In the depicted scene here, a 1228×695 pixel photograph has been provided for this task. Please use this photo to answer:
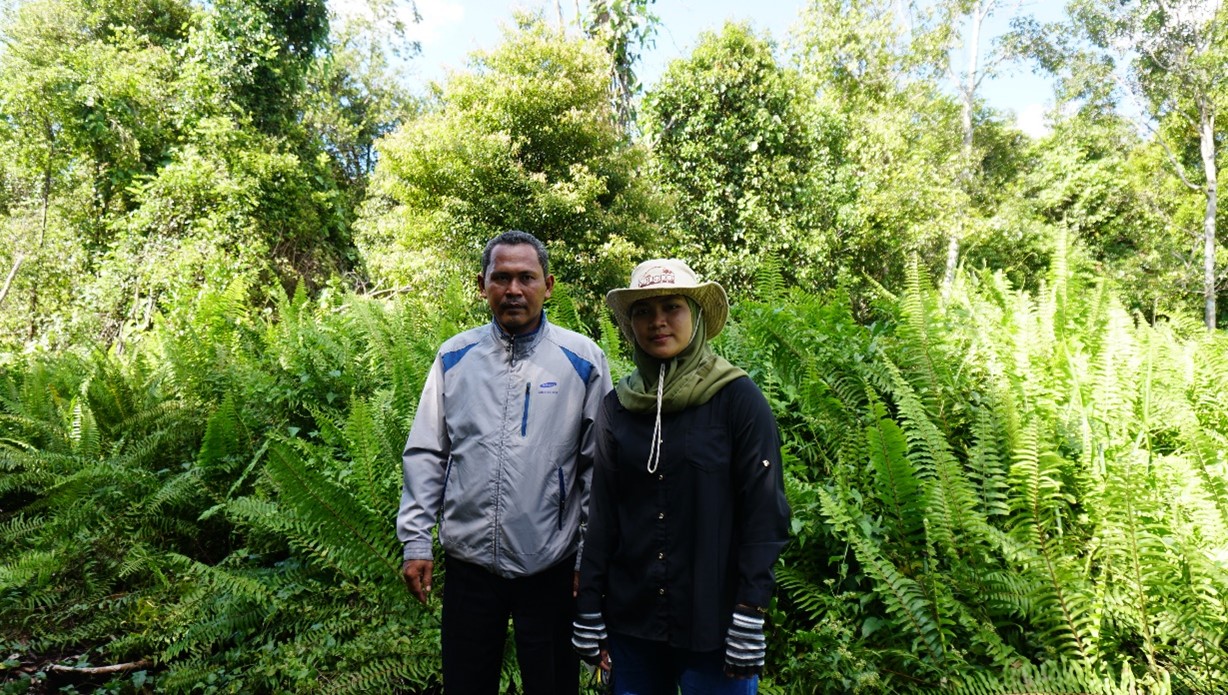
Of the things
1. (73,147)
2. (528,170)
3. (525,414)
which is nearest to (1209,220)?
(528,170)

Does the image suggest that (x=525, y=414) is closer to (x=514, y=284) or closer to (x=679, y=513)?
(x=514, y=284)

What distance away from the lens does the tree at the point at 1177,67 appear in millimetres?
17891

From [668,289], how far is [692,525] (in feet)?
1.96

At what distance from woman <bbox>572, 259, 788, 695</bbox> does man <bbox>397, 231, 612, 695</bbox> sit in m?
0.25

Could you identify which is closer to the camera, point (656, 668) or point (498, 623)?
point (656, 668)

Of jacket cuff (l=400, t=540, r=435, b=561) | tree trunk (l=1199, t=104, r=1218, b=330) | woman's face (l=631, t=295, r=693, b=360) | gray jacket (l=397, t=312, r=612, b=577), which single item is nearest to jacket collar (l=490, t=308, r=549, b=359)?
gray jacket (l=397, t=312, r=612, b=577)

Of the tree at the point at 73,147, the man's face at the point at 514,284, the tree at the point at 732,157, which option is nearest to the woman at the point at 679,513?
the man's face at the point at 514,284

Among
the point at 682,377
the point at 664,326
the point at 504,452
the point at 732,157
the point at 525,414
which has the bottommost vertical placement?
the point at 504,452

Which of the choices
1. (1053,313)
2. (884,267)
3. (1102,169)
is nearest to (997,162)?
(1102,169)

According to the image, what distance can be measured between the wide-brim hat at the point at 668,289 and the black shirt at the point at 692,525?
0.81 feet

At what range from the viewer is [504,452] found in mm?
2053

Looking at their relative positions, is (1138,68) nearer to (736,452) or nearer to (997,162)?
(997,162)

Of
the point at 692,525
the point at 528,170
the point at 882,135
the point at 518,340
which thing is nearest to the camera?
the point at 692,525

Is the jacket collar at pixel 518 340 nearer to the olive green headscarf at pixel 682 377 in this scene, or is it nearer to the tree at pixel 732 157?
the olive green headscarf at pixel 682 377
